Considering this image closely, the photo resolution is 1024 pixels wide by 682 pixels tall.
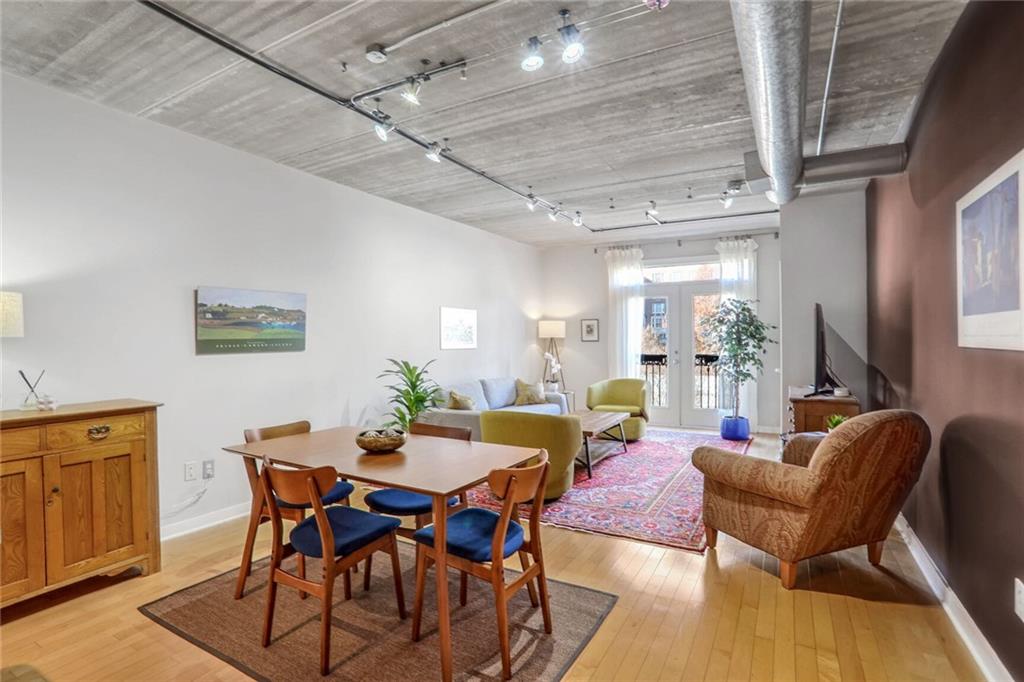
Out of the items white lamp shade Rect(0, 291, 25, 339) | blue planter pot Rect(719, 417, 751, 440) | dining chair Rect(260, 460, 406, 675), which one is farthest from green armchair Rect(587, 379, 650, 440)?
white lamp shade Rect(0, 291, 25, 339)

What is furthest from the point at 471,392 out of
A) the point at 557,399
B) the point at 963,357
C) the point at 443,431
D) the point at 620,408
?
the point at 963,357

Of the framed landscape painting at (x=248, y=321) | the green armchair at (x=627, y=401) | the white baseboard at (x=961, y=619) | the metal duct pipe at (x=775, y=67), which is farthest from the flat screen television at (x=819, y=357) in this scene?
the framed landscape painting at (x=248, y=321)

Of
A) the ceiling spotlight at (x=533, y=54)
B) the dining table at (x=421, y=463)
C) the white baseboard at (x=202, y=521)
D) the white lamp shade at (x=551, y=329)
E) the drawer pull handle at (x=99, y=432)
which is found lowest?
the white baseboard at (x=202, y=521)

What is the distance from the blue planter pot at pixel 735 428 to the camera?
6395 millimetres

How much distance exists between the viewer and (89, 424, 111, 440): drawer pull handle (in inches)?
107

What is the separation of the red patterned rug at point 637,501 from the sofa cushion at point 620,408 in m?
0.69

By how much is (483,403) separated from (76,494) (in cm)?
406

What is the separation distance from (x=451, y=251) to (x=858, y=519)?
16.2 feet

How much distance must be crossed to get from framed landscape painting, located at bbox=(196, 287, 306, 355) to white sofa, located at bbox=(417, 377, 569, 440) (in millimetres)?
1451

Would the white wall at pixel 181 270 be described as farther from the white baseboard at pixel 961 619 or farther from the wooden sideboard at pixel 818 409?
the white baseboard at pixel 961 619

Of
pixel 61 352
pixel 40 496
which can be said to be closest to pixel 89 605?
pixel 40 496

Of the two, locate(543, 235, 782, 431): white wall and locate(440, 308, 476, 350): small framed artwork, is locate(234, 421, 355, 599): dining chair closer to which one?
locate(440, 308, 476, 350): small framed artwork

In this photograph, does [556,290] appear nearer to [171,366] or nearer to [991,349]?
[171,366]

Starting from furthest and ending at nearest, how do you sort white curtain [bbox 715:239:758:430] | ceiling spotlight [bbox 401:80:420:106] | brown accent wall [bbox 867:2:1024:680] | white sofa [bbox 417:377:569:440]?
white curtain [bbox 715:239:758:430], white sofa [bbox 417:377:569:440], ceiling spotlight [bbox 401:80:420:106], brown accent wall [bbox 867:2:1024:680]
